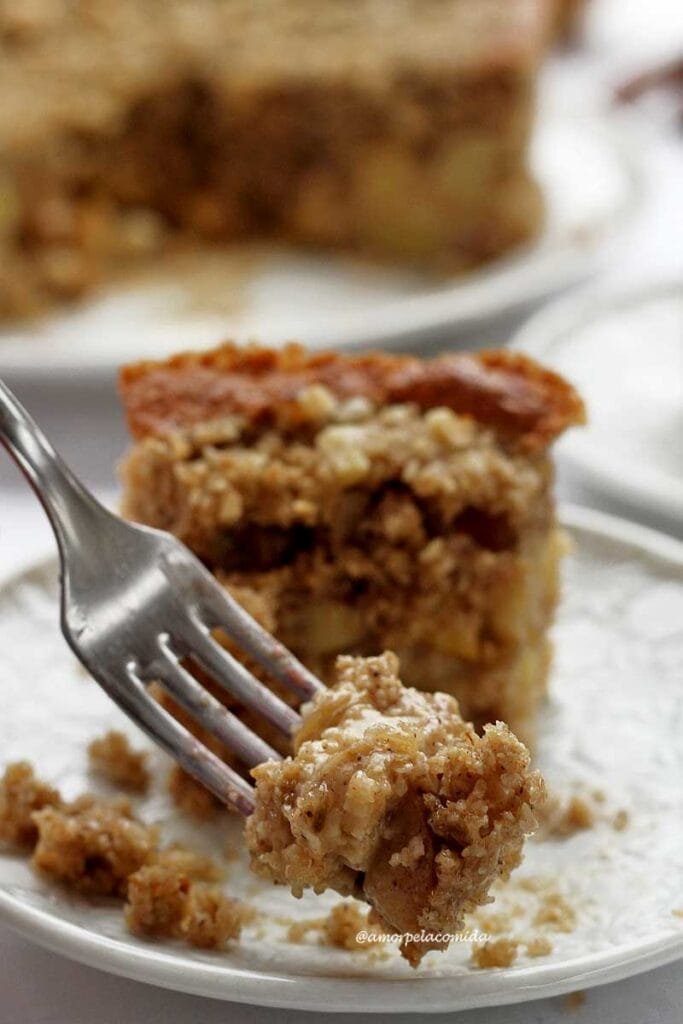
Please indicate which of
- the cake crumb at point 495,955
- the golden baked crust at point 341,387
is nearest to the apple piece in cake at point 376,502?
the golden baked crust at point 341,387

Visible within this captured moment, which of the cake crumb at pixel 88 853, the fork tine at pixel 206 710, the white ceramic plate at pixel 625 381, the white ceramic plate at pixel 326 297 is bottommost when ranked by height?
the white ceramic plate at pixel 326 297

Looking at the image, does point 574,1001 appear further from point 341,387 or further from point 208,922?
point 341,387

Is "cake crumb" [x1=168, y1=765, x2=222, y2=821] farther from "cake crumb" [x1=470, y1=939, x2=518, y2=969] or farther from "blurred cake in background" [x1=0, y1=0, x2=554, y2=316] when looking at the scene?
"blurred cake in background" [x1=0, y1=0, x2=554, y2=316]

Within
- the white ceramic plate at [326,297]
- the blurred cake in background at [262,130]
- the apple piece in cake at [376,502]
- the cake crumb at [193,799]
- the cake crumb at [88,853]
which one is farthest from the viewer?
the blurred cake in background at [262,130]

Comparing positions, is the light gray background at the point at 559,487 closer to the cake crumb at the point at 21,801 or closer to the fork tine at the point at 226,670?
the cake crumb at the point at 21,801

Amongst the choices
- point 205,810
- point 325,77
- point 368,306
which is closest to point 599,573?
point 205,810

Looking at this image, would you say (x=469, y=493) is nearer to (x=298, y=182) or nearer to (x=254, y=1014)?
(x=254, y=1014)
